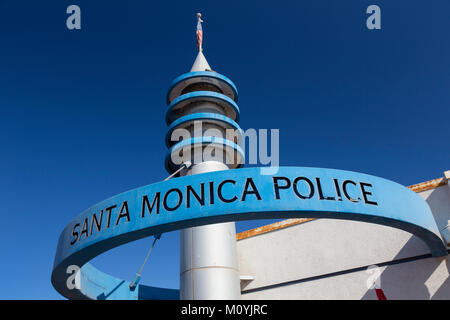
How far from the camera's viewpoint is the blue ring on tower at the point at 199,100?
16.6 metres

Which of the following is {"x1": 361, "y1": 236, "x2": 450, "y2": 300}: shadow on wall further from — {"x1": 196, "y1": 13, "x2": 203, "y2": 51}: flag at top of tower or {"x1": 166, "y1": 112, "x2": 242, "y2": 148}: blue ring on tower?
{"x1": 196, "y1": 13, "x2": 203, "y2": 51}: flag at top of tower

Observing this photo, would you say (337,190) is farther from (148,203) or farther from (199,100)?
(199,100)

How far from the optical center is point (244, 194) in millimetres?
9266

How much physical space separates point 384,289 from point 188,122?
1053 centimetres

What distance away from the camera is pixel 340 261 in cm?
1572

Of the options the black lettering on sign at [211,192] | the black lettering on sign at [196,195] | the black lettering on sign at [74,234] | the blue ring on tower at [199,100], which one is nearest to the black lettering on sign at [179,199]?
the black lettering on sign at [196,195]

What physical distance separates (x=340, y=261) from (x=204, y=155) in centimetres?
743

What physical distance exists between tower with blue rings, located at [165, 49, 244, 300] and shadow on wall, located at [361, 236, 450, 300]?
5945mm

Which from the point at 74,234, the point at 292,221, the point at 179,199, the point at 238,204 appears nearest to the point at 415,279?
the point at 292,221

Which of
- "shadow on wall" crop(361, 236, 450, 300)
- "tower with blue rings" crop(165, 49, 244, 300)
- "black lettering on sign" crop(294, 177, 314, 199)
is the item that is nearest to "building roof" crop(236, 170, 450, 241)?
"shadow on wall" crop(361, 236, 450, 300)

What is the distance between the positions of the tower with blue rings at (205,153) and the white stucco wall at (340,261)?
11.5ft

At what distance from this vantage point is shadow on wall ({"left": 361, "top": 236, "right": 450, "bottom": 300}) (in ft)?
43.5
